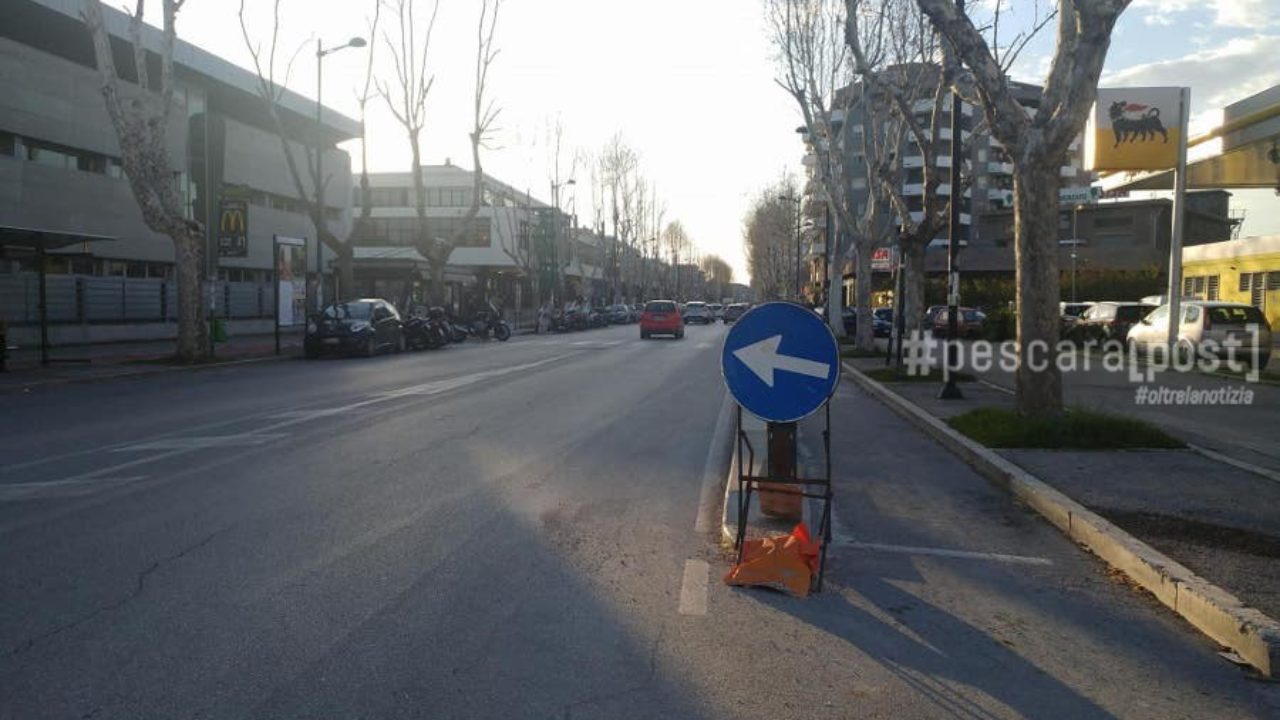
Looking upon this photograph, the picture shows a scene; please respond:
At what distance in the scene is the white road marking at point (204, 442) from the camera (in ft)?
31.0

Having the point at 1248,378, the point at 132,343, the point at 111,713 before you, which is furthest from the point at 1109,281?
the point at 111,713

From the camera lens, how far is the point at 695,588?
17.3ft

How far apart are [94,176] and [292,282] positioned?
6.26 m

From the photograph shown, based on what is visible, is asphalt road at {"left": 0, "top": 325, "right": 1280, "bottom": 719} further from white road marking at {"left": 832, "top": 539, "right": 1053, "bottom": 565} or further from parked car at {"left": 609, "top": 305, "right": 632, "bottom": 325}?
parked car at {"left": 609, "top": 305, "right": 632, "bottom": 325}

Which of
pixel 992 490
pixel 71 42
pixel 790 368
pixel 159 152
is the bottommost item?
pixel 992 490

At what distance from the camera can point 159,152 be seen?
20.3m

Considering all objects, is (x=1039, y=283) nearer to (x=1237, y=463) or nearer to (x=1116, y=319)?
(x=1237, y=463)

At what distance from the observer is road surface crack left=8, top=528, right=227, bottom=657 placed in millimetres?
4172

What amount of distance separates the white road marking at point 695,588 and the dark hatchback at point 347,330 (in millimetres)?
20980

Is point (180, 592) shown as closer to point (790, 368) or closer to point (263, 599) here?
point (263, 599)

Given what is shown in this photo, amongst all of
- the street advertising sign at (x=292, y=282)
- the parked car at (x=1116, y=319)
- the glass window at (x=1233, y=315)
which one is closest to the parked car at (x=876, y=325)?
the parked car at (x=1116, y=319)

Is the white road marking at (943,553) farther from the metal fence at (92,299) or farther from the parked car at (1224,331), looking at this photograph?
the metal fence at (92,299)

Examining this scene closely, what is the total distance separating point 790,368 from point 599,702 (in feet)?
8.35

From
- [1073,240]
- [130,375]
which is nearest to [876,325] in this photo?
[1073,240]
